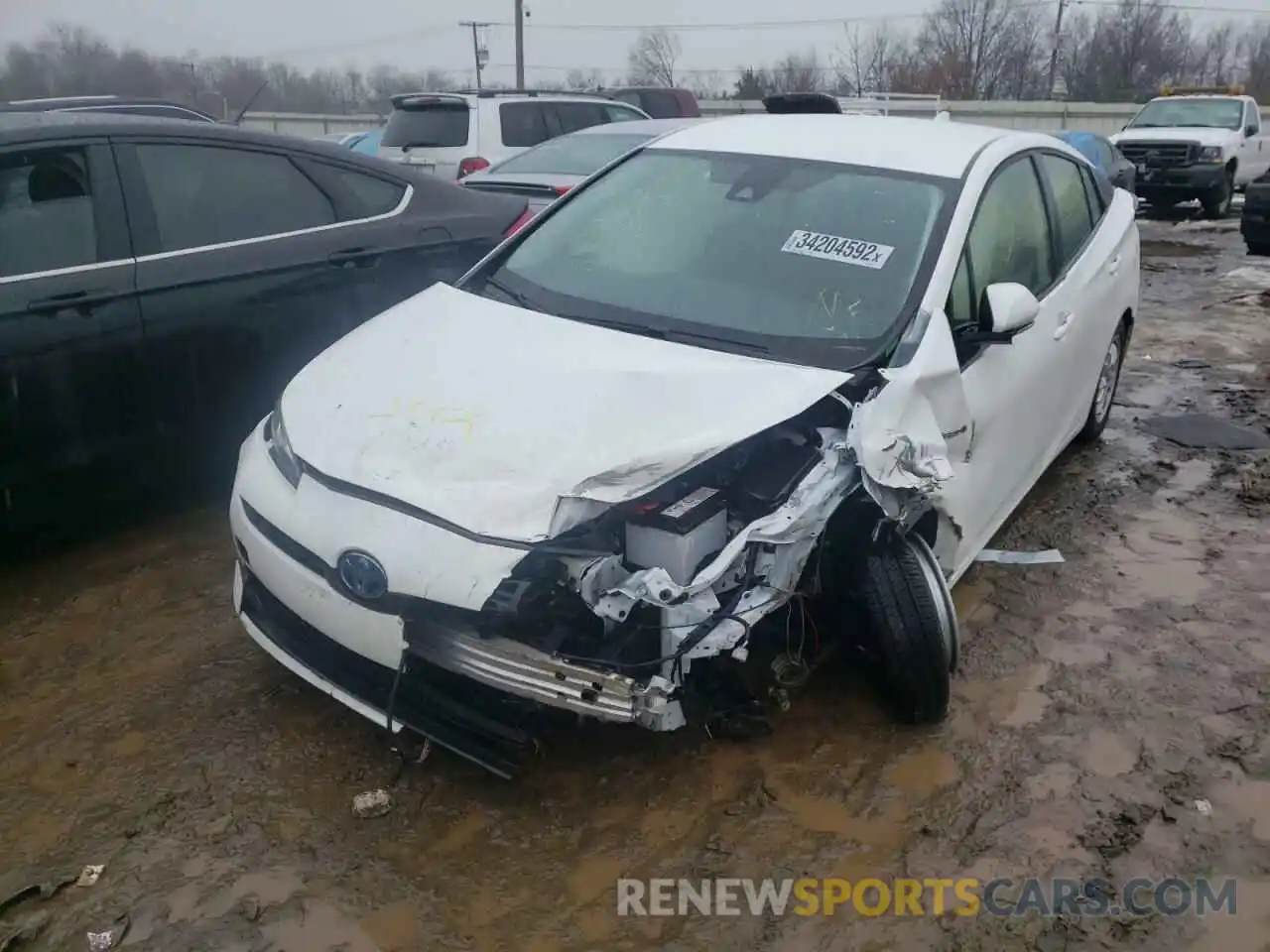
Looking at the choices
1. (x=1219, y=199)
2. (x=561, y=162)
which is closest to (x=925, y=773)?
(x=561, y=162)

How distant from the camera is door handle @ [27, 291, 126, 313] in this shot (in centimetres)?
357

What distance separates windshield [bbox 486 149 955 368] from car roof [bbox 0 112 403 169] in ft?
3.80

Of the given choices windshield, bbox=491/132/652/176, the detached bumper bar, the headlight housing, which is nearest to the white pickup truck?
windshield, bbox=491/132/652/176

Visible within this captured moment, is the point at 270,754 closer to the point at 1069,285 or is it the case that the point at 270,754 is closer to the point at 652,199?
the point at 652,199

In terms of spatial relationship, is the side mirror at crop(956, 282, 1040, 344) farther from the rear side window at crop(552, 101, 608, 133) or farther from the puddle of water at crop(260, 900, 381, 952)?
the rear side window at crop(552, 101, 608, 133)

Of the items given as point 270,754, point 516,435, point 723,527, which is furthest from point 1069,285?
point 270,754

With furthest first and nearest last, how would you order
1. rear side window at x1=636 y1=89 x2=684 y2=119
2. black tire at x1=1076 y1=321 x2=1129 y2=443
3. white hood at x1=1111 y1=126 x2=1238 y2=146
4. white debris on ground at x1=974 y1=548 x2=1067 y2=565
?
1. rear side window at x1=636 y1=89 x2=684 y2=119
2. white hood at x1=1111 y1=126 x2=1238 y2=146
3. black tire at x1=1076 y1=321 x2=1129 y2=443
4. white debris on ground at x1=974 y1=548 x2=1067 y2=565

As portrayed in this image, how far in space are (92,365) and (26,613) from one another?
87 centimetres

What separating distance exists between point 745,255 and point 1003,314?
2.74 ft

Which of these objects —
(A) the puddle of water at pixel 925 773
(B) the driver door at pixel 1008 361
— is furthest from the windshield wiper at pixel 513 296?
(A) the puddle of water at pixel 925 773

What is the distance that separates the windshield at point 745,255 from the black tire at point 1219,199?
14.5 metres

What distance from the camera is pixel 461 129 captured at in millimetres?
10039

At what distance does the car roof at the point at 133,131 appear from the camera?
12.0 ft

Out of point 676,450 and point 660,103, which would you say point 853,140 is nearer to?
point 676,450
